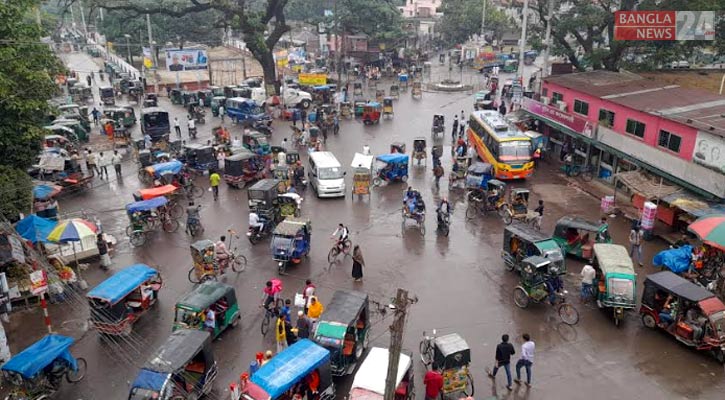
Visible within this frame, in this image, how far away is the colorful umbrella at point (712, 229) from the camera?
58.5ft

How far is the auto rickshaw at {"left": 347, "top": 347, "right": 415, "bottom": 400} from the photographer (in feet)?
40.0

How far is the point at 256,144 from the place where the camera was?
33.6 metres

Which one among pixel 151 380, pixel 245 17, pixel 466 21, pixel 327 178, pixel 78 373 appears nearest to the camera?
pixel 151 380

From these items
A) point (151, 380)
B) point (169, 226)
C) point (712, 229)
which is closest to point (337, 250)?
point (169, 226)

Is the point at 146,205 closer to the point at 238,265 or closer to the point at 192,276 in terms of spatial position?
→ the point at 192,276

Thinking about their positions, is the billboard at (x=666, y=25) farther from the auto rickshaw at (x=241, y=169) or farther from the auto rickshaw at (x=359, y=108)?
the auto rickshaw at (x=241, y=169)

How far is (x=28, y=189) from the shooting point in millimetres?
20391

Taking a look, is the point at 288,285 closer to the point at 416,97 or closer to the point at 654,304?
the point at 654,304

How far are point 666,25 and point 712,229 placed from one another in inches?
782

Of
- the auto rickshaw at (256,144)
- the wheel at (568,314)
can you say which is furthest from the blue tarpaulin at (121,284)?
the auto rickshaw at (256,144)

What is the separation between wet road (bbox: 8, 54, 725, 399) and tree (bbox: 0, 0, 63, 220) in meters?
3.86

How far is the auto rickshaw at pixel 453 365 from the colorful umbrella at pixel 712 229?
31.9 feet

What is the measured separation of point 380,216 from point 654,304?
1230cm

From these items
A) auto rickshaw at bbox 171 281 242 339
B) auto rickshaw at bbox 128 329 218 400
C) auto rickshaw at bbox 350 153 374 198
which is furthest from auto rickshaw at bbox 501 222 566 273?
auto rickshaw at bbox 128 329 218 400
